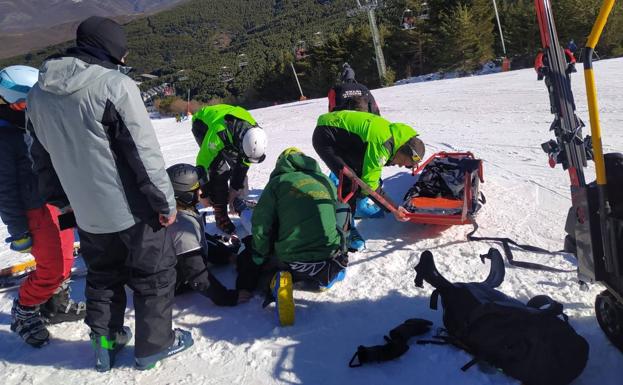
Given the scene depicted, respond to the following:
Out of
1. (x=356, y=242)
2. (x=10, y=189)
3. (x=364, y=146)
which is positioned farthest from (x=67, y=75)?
(x=364, y=146)

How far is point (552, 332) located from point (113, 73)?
7.74 feet

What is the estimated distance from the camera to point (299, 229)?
3.02 meters

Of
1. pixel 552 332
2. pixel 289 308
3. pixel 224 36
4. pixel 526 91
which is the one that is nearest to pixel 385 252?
pixel 289 308

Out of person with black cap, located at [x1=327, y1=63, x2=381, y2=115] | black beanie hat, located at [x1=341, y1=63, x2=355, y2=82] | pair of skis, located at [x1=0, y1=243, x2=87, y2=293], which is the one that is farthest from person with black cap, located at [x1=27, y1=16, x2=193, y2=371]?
black beanie hat, located at [x1=341, y1=63, x2=355, y2=82]

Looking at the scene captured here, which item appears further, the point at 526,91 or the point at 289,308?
the point at 526,91

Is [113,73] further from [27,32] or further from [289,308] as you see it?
[27,32]

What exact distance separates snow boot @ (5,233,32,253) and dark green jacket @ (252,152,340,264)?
55.0 inches

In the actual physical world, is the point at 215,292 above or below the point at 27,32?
below

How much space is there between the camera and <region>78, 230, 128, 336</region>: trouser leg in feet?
7.94

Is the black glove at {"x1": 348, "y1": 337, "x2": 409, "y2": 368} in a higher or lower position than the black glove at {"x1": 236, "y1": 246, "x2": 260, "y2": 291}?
lower

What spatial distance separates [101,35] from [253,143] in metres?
1.83

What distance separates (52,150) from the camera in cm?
220

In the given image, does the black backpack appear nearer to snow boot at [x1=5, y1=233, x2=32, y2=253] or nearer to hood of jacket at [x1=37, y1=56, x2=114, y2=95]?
hood of jacket at [x1=37, y1=56, x2=114, y2=95]

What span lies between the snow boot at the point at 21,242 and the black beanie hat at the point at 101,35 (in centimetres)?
127
